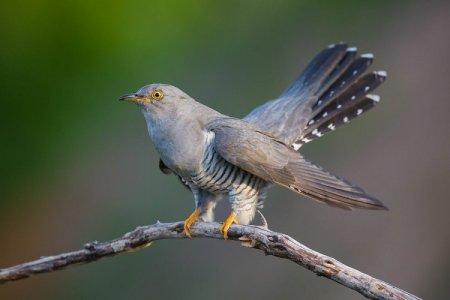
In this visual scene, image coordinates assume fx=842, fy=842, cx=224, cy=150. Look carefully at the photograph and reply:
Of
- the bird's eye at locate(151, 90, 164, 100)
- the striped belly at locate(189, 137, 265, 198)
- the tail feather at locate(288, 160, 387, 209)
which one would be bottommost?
the striped belly at locate(189, 137, 265, 198)

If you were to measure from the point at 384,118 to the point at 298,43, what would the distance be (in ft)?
4.66

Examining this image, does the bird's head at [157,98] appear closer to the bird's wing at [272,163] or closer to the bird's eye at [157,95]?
the bird's eye at [157,95]

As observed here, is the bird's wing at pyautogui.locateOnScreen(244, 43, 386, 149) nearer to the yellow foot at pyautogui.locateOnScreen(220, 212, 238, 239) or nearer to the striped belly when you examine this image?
the striped belly

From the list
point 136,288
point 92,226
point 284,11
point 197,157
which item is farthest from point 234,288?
point 284,11

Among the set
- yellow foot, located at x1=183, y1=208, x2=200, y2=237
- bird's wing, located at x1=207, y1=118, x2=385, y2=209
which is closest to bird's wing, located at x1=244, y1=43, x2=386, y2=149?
bird's wing, located at x1=207, y1=118, x2=385, y2=209

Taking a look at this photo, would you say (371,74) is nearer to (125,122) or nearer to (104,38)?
(104,38)

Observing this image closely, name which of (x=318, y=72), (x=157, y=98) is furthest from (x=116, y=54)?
(x=157, y=98)

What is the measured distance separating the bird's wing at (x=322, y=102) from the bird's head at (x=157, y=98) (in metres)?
0.66

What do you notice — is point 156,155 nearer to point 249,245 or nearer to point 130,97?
point 130,97

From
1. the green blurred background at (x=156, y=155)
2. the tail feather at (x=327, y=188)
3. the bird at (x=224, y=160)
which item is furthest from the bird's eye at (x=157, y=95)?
the green blurred background at (x=156, y=155)

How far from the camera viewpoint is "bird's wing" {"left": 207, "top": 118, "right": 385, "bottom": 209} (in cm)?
425

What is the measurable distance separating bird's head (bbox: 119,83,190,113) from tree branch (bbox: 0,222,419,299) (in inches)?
25.0

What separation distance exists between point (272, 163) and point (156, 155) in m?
3.20

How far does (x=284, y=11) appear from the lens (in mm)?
8914
